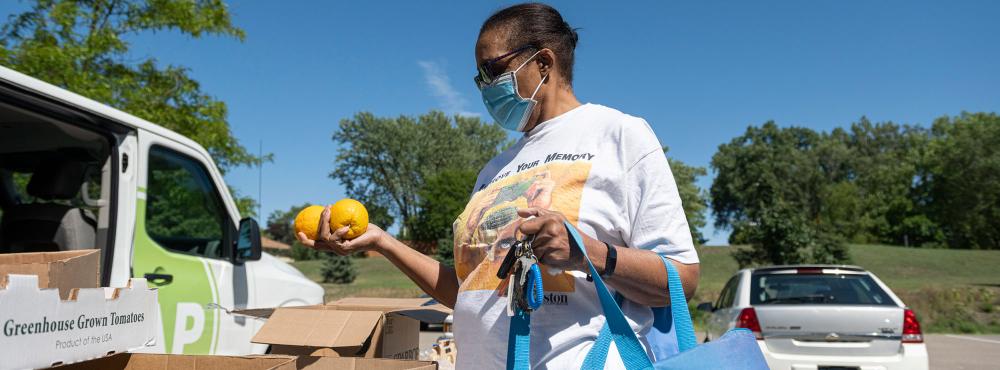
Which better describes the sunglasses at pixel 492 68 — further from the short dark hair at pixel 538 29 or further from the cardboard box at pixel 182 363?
the cardboard box at pixel 182 363

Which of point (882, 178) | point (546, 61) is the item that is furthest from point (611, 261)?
point (882, 178)

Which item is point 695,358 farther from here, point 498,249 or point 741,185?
point 741,185

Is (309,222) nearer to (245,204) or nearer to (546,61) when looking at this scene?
(546,61)

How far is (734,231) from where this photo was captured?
71.7 m

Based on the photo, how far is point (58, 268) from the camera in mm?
1602

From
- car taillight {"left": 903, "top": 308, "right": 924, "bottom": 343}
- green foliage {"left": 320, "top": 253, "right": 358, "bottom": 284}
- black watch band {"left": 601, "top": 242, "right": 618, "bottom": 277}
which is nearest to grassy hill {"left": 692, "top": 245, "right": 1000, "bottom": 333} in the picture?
car taillight {"left": 903, "top": 308, "right": 924, "bottom": 343}

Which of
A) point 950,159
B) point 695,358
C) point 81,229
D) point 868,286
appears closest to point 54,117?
point 81,229

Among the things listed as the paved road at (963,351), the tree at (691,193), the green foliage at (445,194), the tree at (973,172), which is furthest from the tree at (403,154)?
the paved road at (963,351)

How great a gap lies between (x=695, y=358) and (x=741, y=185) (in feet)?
239

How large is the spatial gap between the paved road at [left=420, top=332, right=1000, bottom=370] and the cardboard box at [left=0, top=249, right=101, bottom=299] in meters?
9.50

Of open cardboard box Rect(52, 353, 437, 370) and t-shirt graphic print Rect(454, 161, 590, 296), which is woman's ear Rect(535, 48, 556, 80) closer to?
t-shirt graphic print Rect(454, 161, 590, 296)

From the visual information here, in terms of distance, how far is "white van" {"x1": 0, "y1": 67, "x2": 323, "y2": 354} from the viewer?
133 inches

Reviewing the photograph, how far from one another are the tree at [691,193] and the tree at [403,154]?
17024 millimetres

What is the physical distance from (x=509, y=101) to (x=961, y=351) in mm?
14264
